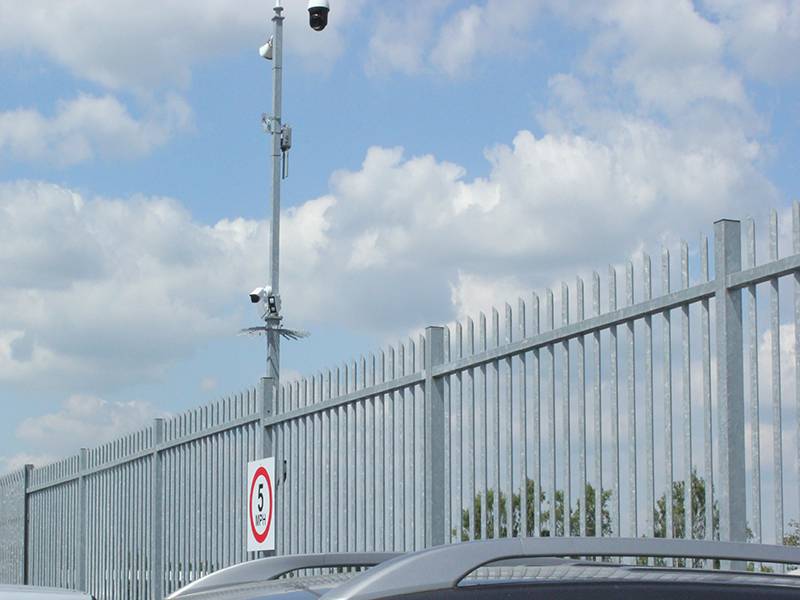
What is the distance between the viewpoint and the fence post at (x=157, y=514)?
13.6 m

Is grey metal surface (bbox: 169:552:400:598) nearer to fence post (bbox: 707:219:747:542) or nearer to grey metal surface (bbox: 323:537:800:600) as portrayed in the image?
grey metal surface (bbox: 323:537:800:600)

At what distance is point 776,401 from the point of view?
18.9 ft

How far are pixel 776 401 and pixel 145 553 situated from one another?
948 centimetres

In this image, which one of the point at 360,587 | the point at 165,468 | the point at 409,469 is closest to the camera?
the point at 360,587

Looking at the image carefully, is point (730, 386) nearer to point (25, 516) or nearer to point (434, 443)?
point (434, 443)

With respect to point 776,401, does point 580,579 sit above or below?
below

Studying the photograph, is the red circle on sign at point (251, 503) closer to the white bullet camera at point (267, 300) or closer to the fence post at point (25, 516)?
the white bullet camera at point (267, 300)

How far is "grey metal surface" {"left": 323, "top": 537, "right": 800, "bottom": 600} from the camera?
6.86 feet

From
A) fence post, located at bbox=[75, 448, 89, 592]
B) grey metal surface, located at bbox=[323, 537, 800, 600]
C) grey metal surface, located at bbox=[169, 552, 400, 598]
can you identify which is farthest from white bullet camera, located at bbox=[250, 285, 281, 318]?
grey metal surface, located at bbox=[323, 537, 800, 600]

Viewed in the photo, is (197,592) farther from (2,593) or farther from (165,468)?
(165,468)

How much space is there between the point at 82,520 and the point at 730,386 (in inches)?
466

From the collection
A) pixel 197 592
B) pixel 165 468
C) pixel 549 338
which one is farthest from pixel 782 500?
pixel 165 468

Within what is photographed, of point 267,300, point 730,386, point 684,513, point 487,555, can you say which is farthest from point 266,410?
point 487,555

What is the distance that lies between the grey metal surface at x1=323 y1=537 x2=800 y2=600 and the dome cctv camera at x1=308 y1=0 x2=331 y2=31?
10670mm
